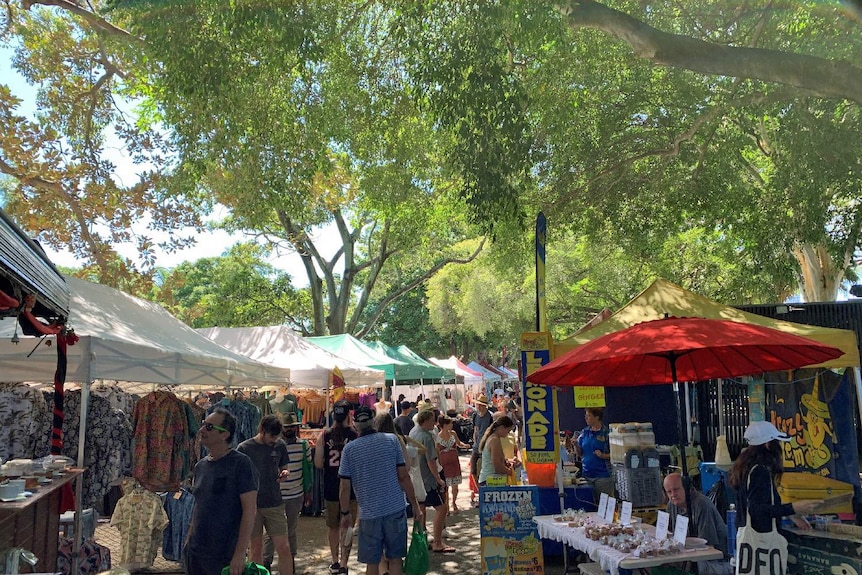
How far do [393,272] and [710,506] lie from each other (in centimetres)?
3670

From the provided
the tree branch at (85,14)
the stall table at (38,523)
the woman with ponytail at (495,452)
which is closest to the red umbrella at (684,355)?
the woman with ponytail at (495,452)

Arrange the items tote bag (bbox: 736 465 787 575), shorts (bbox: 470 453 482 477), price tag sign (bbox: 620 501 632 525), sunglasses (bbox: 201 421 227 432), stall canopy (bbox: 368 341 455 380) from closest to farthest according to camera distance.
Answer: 1. sunglasses (bbox: 201 421 227 432)
2. tote bag (bbox: 736 465 787 575)
3. price tag sign (bbox: 620 501 632 525)
4. shorts (bbox: 470 453 482 477)
5. stall canopy (bbox: 368 341 455 380)

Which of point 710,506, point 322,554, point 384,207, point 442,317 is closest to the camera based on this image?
point 710,506

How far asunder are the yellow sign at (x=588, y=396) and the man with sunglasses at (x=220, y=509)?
631cm

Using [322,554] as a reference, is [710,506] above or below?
above

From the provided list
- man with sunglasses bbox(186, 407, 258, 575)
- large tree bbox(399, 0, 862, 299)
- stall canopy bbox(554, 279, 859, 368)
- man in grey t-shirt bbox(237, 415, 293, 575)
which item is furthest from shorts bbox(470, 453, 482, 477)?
man with sunglasses bbox(186, 407, 258, 575)

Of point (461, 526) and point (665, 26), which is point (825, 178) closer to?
point (665, 26)

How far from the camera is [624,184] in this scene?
41.0 feet

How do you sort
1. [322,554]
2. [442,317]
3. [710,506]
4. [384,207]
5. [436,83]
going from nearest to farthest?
1. [710,506]
2. [436,83]
3. [322,554]
4. [384,207]
5. [442,317]

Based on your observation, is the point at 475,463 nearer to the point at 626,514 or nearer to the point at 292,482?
the point at 292,482

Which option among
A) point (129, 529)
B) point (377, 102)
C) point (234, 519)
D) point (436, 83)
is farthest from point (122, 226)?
point (234, 519)

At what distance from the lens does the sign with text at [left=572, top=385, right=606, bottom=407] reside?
1012 cm

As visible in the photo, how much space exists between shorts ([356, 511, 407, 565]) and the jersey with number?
202cm

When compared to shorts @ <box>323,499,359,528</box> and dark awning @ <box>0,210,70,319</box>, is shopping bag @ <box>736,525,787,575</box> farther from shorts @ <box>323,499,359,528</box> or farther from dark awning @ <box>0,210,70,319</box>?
dark awning @ <box>0,210,70,319</box>
